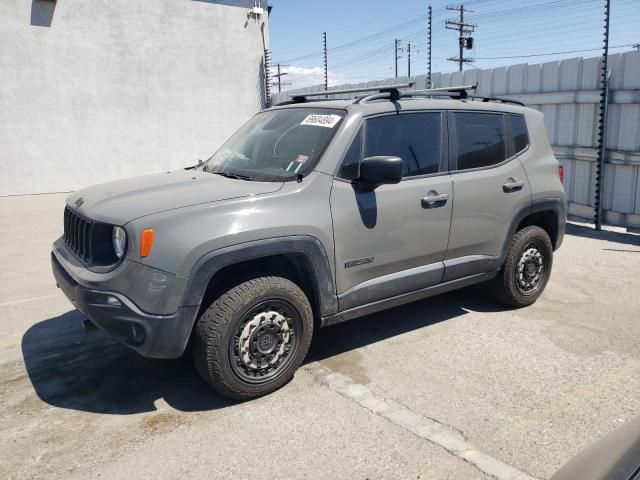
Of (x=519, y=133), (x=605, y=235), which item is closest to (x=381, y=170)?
(x=519, y=133)

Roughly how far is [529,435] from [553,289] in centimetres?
311

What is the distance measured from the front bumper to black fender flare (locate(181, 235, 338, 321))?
12 centimetres

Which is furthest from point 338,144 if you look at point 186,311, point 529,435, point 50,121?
point 50,121

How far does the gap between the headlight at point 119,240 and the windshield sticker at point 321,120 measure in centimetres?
165

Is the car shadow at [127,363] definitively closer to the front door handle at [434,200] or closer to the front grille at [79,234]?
the front grille at [79,234]

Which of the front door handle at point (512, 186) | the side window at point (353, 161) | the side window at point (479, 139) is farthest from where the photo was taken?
the front door handle at point (512, 186)

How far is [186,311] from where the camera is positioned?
332 centimetres

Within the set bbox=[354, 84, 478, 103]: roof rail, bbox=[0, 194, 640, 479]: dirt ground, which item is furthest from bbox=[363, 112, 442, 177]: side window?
bbox=[0, 194, 640, 479]: dirt ground

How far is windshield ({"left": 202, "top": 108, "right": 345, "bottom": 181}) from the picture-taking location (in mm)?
4043

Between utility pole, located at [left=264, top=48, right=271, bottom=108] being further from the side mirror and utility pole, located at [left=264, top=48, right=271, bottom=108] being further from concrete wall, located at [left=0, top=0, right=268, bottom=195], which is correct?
the side mirror

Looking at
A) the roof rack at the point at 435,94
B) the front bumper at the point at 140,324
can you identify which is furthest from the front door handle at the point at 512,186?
the front bumper at the point at 140,324

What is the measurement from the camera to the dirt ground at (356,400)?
9.99ft

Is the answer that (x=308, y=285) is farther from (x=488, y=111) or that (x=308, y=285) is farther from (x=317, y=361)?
(x=488, y=111)

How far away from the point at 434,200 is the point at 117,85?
12.6 m
